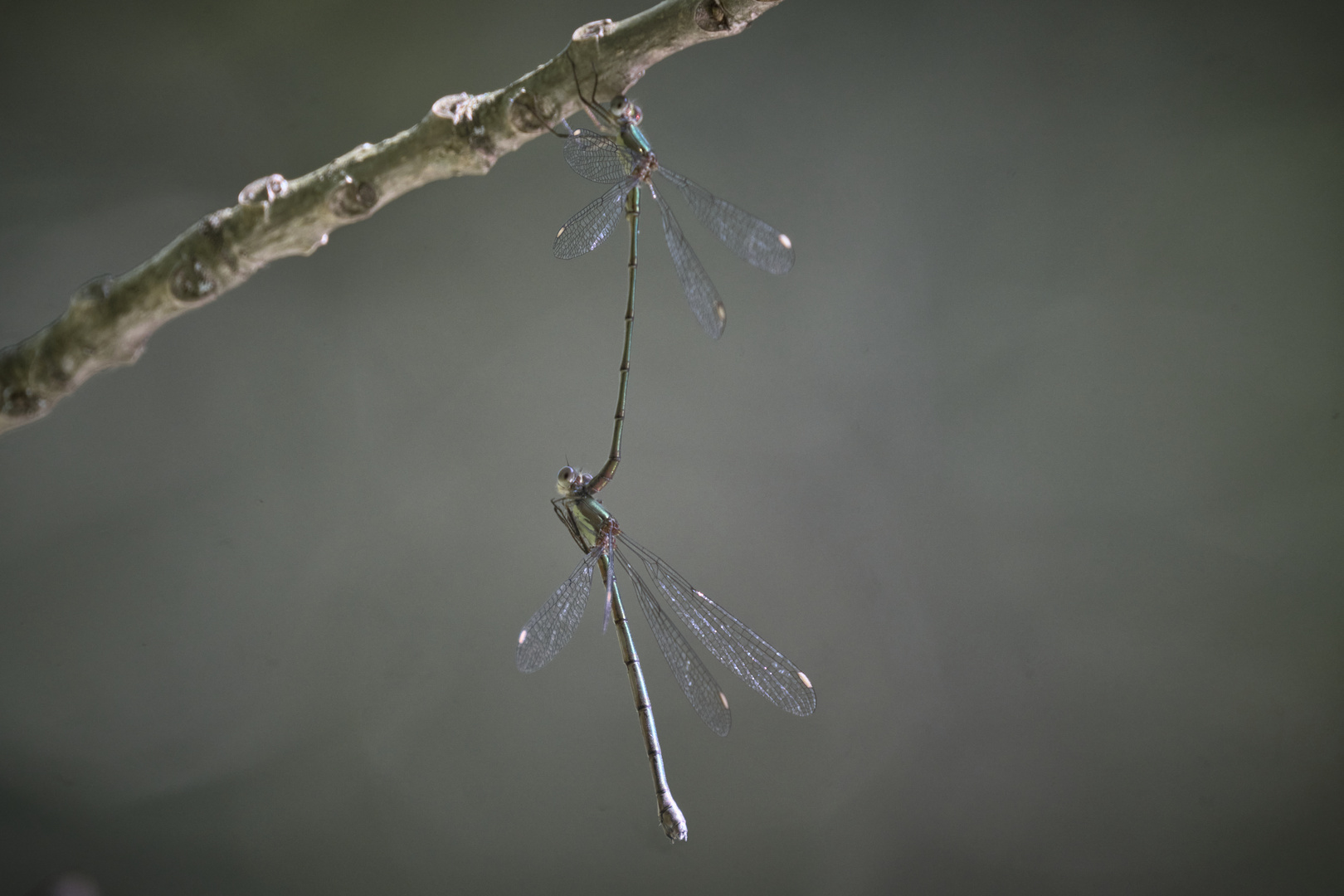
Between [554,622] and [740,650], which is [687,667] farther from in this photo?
[554,622]

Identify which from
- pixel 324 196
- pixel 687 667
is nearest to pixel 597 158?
pixel 324 196

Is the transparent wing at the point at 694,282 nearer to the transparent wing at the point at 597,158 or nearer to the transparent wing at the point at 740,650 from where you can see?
the transparent wing at the point at 597,158

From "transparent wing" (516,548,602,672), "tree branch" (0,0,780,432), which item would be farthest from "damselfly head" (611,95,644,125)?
"transparent wing" (516,548,602,672)

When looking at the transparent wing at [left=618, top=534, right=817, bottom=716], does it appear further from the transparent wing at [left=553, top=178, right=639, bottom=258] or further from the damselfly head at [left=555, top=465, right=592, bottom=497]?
the transparent wing at [left=553, top=178, right=639, bottom=258]

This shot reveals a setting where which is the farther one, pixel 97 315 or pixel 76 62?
pixel 76 62

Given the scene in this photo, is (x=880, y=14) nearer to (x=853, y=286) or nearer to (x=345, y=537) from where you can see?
(x=853, y=286)

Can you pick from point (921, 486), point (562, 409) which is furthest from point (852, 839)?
point (562, 409)

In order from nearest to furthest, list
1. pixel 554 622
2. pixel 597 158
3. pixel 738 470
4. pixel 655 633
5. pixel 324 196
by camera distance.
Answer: pixel 324 196 < pixel 597 158 < pixel 554 622 < pixel 655 633 < pixel 738 470
